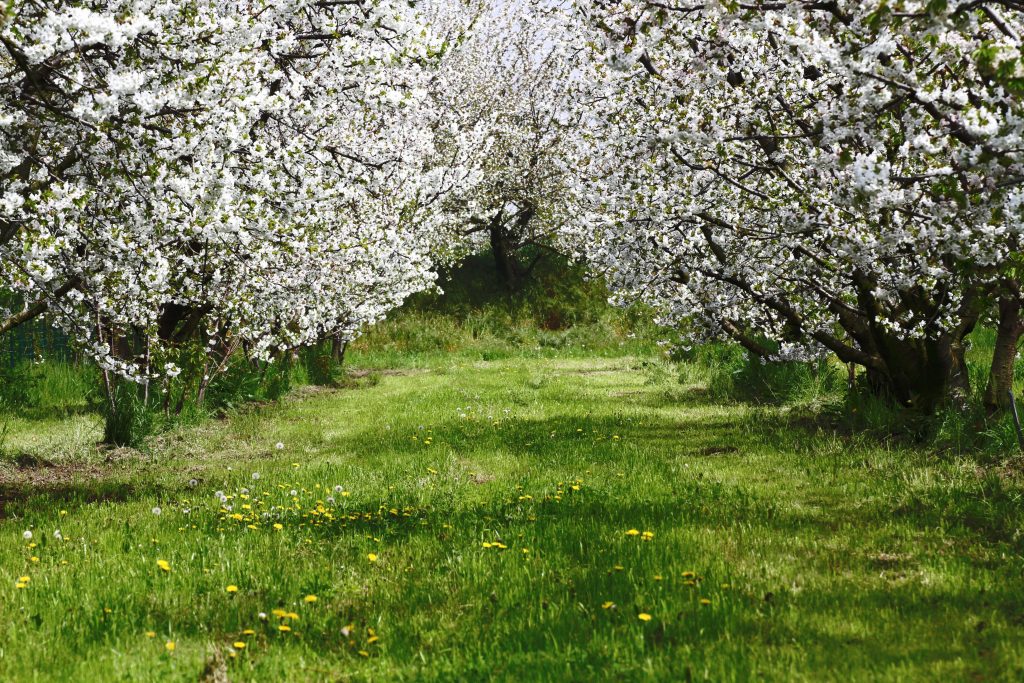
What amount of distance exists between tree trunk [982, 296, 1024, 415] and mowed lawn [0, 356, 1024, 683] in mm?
1262

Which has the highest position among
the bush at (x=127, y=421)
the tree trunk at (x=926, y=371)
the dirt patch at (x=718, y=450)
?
the tree trunk at (x=926, y=371)

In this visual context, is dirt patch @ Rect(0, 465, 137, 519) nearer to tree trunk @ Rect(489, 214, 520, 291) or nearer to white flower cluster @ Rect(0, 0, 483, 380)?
white flower cluster @ Rect(0, 0, 483, 380)

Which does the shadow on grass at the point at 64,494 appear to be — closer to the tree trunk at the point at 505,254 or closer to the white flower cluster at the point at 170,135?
the white flower cluster at the point at 170,135

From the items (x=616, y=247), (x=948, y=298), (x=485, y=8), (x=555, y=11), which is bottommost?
(x=948, y=298)

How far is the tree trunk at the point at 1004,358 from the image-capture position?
996 cm

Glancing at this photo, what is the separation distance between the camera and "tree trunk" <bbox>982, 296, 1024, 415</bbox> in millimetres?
9964

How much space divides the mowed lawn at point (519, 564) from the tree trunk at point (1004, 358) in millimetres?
1262

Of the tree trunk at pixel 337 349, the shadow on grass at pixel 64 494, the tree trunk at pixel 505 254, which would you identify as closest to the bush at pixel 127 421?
the shadow on grass at pixel 64 494

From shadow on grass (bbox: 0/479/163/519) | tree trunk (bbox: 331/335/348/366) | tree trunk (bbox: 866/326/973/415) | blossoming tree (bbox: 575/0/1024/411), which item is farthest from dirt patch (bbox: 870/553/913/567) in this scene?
tree trunk (bbox: 331/335/348/366)

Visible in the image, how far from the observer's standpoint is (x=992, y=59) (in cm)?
482

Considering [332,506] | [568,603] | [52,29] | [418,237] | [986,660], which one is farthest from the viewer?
[418,237]

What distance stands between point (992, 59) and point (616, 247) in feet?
25.5

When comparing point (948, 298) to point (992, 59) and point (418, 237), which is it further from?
point (418, 237)

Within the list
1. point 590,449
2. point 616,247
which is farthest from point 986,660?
point 616,247
